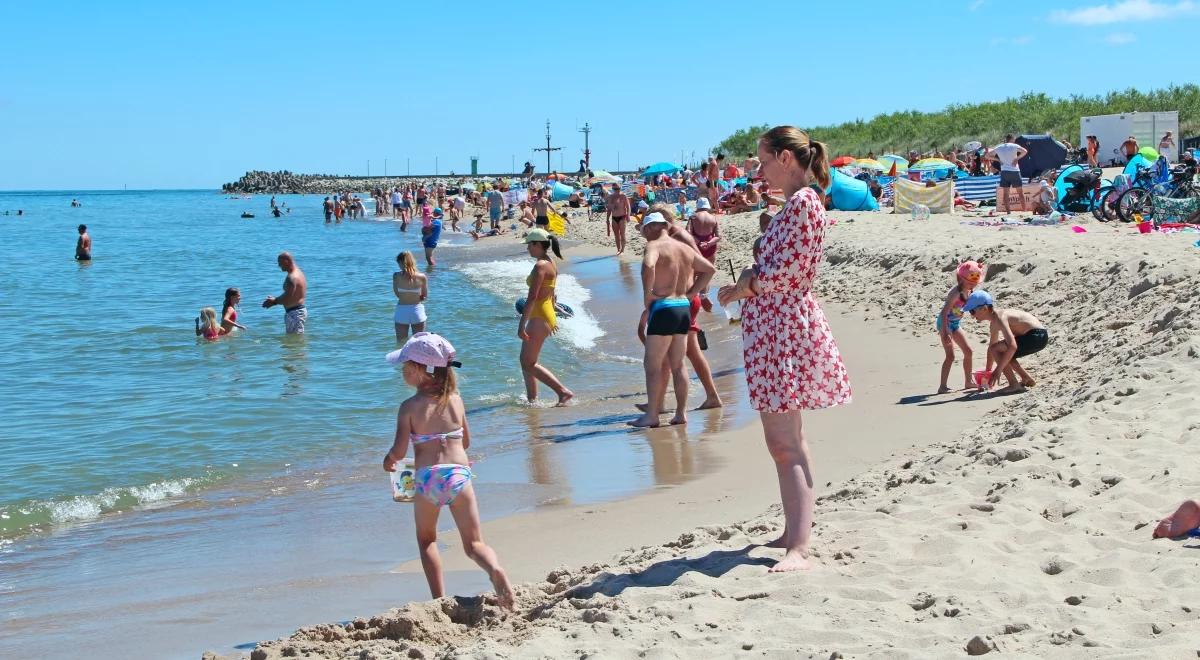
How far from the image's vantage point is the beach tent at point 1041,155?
90.7ft

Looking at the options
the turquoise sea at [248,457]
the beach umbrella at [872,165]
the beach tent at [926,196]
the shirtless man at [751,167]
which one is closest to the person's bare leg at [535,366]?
the turquoise sea at [248,457]

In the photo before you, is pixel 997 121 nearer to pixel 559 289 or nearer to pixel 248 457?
pixel 559 289

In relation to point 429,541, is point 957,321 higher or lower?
higher

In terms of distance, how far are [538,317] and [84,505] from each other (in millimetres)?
3776

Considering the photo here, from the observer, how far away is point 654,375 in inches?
325

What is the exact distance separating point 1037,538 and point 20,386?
1136cm

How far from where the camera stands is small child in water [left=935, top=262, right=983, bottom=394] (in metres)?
8.53

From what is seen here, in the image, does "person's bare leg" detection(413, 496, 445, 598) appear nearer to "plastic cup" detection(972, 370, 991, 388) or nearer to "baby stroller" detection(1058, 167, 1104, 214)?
"plastic cup" detection(972, 370, 991, 388)

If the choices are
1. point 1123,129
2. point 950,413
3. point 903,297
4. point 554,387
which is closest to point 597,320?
point 903,297

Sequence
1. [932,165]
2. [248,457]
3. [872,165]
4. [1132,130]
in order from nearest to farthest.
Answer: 1. [248,457]
2. [932,165]
3. [1132,130]
4. [872,165]

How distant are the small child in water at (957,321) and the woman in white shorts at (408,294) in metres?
5.37

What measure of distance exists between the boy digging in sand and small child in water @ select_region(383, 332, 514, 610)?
16.0 ft

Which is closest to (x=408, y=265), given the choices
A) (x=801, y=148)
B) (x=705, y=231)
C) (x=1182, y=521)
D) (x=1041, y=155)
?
(x=705, y=231)

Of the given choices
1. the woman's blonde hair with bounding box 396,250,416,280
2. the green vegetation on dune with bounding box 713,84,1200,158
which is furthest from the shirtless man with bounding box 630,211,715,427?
the green vegetation on dune with bounding box 713,84,1200,158
